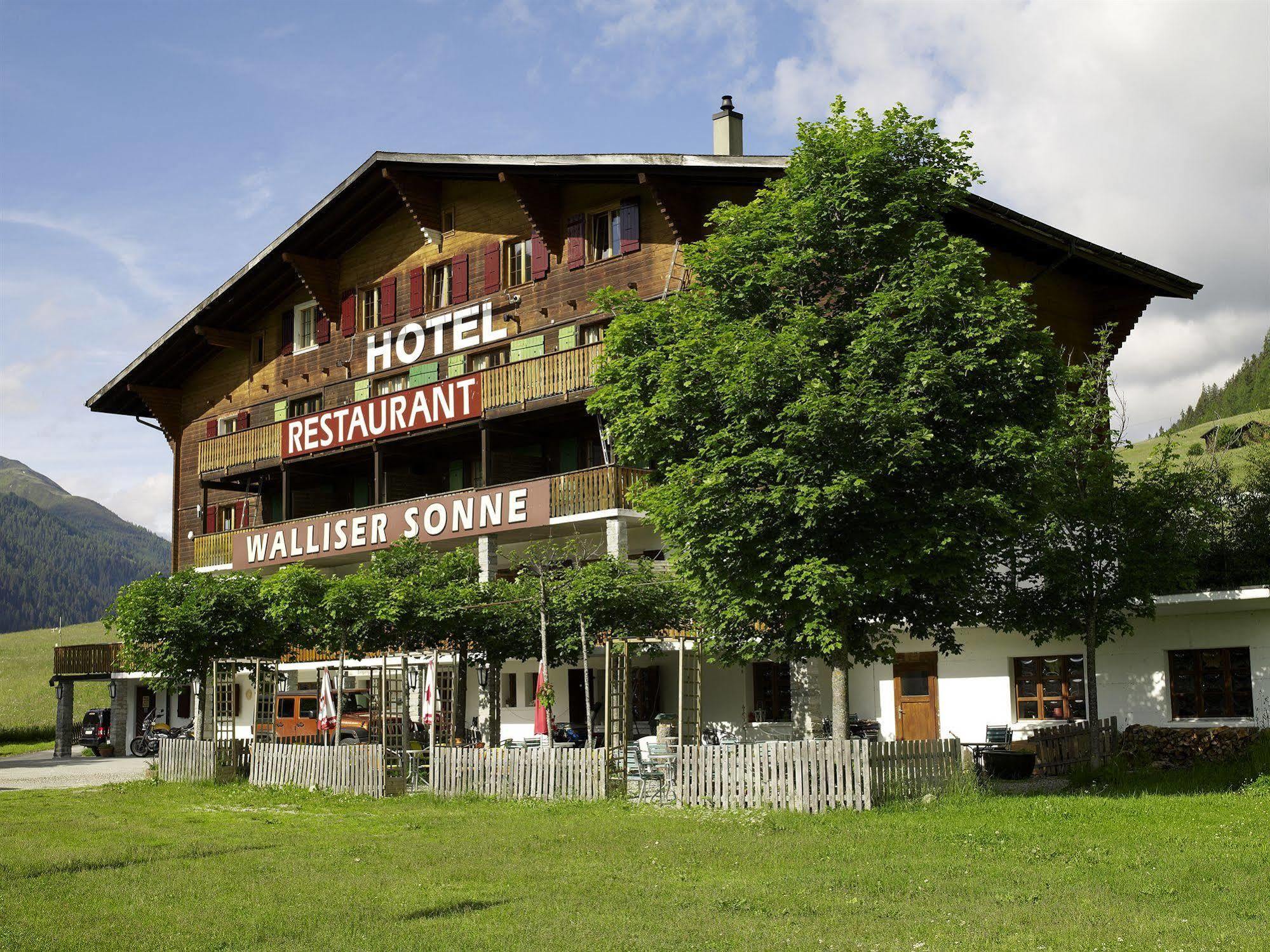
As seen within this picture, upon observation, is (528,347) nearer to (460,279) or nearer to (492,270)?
(492,270)

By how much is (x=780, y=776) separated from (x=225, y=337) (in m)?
29.4

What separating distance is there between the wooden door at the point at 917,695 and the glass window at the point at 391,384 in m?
15.5

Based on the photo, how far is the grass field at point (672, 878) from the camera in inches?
381

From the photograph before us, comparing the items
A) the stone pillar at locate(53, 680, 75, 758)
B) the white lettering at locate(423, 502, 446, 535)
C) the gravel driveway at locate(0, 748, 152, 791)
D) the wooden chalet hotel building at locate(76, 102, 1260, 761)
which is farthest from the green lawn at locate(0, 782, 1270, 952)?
the stone pillar at locate(53, 680, 75, 758)

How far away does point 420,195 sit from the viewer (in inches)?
1389

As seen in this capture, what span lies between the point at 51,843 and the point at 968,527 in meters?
12.4

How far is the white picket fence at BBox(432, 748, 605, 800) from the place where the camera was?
1970cm

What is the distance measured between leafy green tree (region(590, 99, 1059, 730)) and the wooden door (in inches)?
315

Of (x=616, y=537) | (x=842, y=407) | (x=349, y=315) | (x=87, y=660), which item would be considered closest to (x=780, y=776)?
(x=842, y=407)

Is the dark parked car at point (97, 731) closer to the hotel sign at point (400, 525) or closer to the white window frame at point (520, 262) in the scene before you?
the hotel sign at point (400, 525)

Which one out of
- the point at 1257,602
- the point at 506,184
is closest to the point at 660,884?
the point at 1257,602

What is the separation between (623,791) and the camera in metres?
19.6

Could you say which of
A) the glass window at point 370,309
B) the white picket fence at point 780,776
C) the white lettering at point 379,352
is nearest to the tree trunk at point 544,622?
the white picket fence at point 780,776

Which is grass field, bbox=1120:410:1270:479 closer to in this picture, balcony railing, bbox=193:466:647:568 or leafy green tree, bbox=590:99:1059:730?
balcony railing, bbox=193:466:647:568
